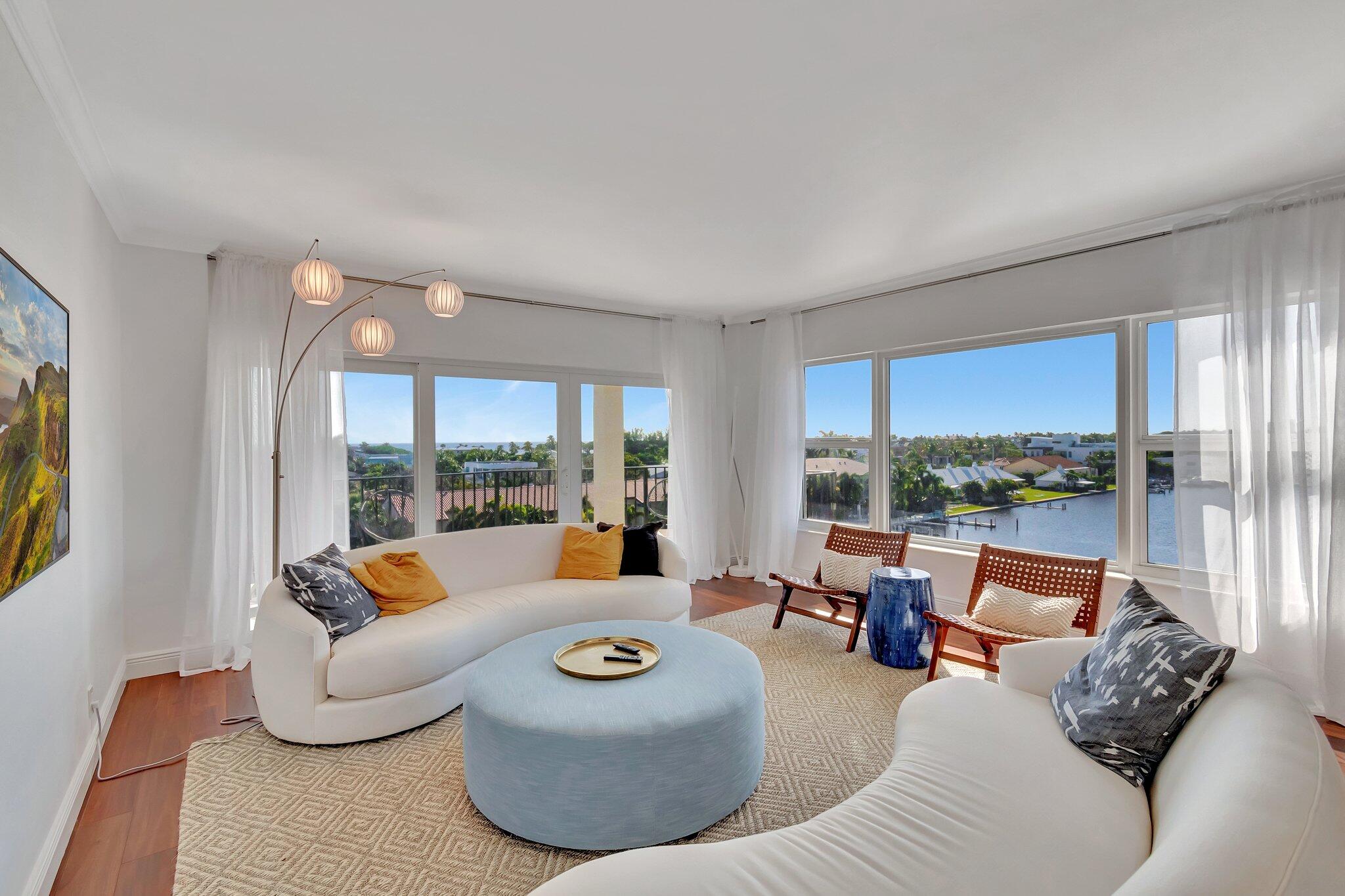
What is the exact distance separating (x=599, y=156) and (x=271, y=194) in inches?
65.7

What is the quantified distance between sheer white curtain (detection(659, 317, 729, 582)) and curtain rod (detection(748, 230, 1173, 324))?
105 centimetres

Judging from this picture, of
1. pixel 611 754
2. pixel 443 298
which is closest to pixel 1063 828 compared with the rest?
pixel 611 754

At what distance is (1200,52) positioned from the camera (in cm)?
188

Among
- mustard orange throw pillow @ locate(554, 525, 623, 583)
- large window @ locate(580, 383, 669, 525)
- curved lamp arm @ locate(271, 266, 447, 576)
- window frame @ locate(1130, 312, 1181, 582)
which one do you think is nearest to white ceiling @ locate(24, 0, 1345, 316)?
curved lamp arm @ locate(271, 266, 447, 576)

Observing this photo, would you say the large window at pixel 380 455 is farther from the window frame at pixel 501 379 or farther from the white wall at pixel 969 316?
the white wall at pixel 969 316

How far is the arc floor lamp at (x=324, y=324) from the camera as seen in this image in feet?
9.16

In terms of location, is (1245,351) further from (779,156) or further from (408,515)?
(408,515)

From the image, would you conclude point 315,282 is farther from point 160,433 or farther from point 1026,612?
point 1026,612

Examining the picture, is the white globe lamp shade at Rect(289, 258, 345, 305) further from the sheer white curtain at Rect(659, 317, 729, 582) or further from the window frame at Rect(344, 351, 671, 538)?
the sheer white curtain at Rect(659, 317, 729, 582)

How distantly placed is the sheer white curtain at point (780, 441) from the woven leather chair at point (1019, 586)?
6.50 feet

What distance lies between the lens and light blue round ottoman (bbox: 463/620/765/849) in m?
1.92

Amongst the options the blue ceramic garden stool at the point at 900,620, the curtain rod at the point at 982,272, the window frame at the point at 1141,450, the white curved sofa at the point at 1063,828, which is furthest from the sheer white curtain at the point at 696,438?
the white curved sofa at the point at 1063,828

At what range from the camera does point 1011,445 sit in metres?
4.20

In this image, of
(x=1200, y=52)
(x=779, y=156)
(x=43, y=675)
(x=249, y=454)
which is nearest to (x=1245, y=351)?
(x=1200, y=52)
